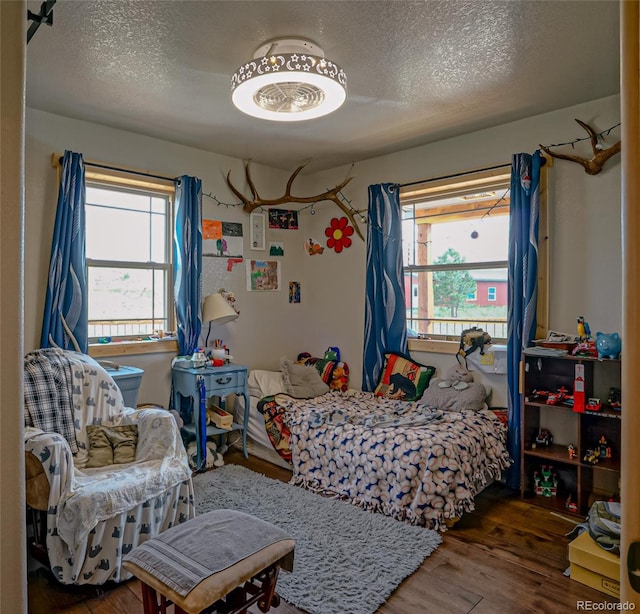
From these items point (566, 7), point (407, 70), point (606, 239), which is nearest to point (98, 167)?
point (407, 70)

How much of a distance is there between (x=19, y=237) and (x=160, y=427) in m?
2.16

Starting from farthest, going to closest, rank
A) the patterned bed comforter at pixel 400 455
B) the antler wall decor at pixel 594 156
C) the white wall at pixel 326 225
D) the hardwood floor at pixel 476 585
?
1. the white wall at pixel 326 225
2. the antler wall decor at pixel 594 156
3. the patterned bed comforter at pixel 400 455
4. the hardwood floor at pixel 476 585

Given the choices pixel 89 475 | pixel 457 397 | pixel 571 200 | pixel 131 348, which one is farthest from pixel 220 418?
pixel 571 200

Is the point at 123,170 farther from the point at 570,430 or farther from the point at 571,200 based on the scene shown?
the point at 570,430

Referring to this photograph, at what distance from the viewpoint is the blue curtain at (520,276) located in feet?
10.7

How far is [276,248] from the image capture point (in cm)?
468

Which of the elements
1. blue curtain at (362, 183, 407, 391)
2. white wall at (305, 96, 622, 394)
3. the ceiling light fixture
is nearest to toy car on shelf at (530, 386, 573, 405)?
white wall at (305, 96, 622, 394)

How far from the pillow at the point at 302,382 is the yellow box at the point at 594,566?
2.19 meters

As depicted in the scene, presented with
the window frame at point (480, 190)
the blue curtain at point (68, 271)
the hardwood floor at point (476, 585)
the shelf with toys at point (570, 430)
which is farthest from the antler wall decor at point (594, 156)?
the blue curtain at point (68, 271)

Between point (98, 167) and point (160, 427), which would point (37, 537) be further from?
point (98, 167)

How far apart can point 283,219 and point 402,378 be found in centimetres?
197

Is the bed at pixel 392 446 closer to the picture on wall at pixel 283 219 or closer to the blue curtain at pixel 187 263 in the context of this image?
the blue curtain at pixel 187 263

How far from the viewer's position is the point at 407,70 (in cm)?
265

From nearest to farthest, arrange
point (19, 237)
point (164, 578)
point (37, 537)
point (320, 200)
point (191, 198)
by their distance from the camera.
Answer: point (19, 237)
point (164, 578)
point (37, 537)
point (191, 198)
point (320, 200)
